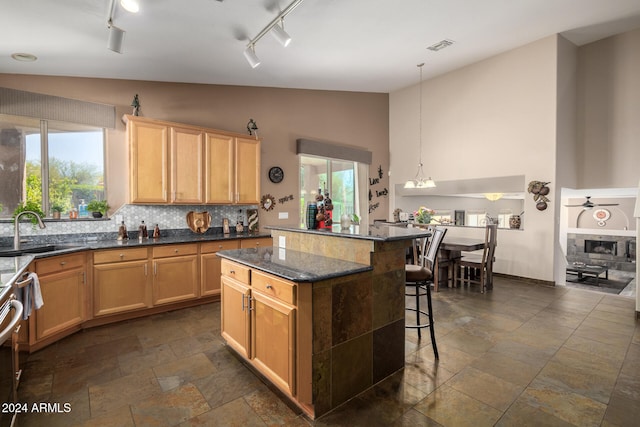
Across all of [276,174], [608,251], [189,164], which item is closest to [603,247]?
[608,251]

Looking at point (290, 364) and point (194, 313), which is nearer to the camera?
point (290, 364)

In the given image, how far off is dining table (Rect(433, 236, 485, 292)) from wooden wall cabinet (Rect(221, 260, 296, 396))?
3230 millimetres

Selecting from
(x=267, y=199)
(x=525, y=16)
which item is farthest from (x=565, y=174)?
(x=267, y=199)

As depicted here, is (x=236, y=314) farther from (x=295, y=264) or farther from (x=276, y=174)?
(x=276, y=174)

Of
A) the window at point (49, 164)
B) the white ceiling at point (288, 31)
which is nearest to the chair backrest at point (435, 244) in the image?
the white ceiling at point (288, 31)

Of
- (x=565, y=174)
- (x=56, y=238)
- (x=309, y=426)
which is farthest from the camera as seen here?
(x=565, y=174)

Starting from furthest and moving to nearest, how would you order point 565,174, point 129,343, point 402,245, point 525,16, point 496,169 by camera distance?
point 496,169 < point 565,174 < point 525,16 < point 129,343 < point 402,245

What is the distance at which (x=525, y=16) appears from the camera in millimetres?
4145

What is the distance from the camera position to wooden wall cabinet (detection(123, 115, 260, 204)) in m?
3.72

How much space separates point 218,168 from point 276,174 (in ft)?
4.13

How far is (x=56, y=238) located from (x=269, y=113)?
133 inches

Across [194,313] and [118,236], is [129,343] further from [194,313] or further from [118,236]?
Answer: [118,236]

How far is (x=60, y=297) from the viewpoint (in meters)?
2.93

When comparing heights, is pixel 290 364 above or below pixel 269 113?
below
